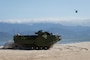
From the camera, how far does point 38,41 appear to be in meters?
38.3

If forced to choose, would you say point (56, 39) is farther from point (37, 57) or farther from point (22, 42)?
point (37, 57)

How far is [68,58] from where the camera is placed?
27.9 m

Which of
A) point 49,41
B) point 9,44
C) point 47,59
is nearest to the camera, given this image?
point 47,59

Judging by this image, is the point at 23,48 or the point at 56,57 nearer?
the point at 56,57

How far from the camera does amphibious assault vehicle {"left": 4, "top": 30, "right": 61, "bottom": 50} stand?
38.1 meters

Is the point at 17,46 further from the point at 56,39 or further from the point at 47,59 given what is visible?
the point at 47,59

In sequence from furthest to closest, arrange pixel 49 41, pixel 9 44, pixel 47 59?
1. pixel 9 44
2. pixel 49 41
3. pixel 47 59

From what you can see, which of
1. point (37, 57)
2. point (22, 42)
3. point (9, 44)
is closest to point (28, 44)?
point (22, 42)

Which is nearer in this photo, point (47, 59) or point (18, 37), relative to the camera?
point (47, 59)

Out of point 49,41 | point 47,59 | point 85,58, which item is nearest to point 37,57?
point 47,59

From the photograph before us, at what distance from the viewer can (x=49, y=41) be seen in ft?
125

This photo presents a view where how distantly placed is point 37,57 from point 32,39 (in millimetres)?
10038

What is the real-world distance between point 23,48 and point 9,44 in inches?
111

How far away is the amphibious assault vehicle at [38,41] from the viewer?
38.1m
